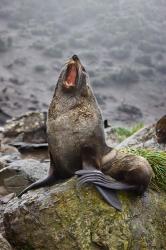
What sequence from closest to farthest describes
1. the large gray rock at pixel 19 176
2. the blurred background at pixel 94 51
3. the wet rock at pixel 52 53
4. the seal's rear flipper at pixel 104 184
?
the seal's rear flipper at pixel 104 184
the large gray rock at pixel 19 176
the blurred background at pixel 94 51
the wet rock at pixel 52 53

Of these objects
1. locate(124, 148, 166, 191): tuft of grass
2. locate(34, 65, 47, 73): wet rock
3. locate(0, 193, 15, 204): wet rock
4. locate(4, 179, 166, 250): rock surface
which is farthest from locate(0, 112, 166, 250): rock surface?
locate(34, 65, 47, 73): wet rock

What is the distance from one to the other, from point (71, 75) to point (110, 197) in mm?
1204

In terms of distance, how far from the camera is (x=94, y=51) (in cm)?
4459

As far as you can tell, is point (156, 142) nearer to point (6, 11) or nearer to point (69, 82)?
point (69, 82)

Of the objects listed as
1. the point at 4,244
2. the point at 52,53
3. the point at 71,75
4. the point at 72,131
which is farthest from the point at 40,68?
the point at 4,244

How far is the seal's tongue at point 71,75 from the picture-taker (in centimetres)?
443

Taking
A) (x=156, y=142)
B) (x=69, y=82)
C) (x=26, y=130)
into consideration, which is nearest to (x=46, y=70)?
(x=26, y=130)

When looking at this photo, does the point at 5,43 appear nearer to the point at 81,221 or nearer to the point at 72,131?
the point at 72,131

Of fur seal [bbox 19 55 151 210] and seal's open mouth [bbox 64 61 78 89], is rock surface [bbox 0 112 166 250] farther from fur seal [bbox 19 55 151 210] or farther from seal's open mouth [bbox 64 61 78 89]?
seal's open mouth [bbox 64 61 78 89]

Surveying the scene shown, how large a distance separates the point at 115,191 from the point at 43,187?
2.41 feet

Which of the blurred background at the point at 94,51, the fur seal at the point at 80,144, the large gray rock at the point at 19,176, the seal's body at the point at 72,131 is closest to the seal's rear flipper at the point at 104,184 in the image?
the fur seal at the point at 80,144

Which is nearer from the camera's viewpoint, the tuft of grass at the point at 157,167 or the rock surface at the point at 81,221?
the rock surface at the point at 81,221

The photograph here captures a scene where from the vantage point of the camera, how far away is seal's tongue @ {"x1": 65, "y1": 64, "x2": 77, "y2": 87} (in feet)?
14.5

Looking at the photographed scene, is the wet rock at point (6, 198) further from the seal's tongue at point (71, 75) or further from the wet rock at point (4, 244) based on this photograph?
the seal's tongue at point (71, 75)
